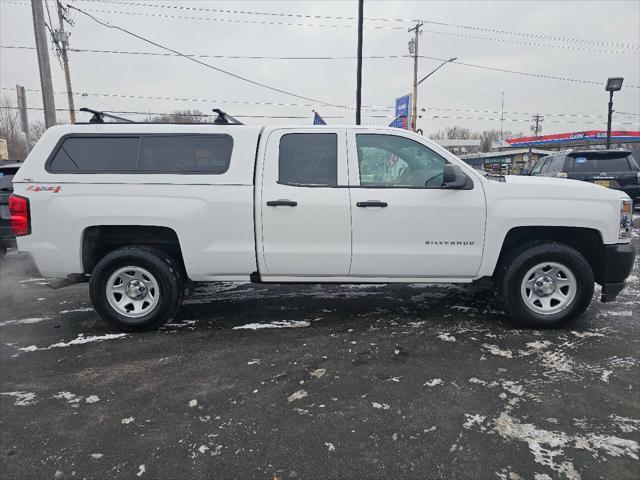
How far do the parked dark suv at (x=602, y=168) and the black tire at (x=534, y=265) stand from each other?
804cm

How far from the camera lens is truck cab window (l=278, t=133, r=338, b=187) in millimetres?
4145

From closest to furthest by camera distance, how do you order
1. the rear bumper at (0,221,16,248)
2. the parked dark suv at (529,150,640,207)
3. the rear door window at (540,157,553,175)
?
the rear bumper at (0,221,16,248), the parked dark suv at (529,150,640,207), the rear door window at (540,157,553,175)

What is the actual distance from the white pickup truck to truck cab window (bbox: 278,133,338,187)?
0.01 meters

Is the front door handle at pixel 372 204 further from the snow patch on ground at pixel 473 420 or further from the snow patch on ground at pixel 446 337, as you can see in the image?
the snow patch on ground at pixel 473 420

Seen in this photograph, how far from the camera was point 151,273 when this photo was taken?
4168 millimetres

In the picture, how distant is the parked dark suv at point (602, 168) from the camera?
440 inches

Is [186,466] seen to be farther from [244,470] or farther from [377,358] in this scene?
[377,358]

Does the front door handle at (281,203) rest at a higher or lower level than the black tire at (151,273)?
higher

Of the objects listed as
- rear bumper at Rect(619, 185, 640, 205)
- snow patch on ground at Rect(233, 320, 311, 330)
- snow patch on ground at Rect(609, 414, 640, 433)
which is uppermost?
rear bumper at Rect(619, 185, 640, 205)

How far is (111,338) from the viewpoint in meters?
4.11

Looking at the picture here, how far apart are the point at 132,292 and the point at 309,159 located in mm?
2208

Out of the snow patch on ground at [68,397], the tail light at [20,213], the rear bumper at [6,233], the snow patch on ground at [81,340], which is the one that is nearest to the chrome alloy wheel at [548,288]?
the snow patch on ground at [68,397]

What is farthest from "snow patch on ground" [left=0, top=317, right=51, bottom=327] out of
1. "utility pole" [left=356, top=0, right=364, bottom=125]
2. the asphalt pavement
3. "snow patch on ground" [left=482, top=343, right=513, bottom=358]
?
"utility pole" [left=356, top=0, right=364, bottom=125]

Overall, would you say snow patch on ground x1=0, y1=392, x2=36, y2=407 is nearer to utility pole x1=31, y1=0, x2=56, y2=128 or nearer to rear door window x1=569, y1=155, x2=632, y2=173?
rear door window x1=569, y1=155, x2=632, y2=173
